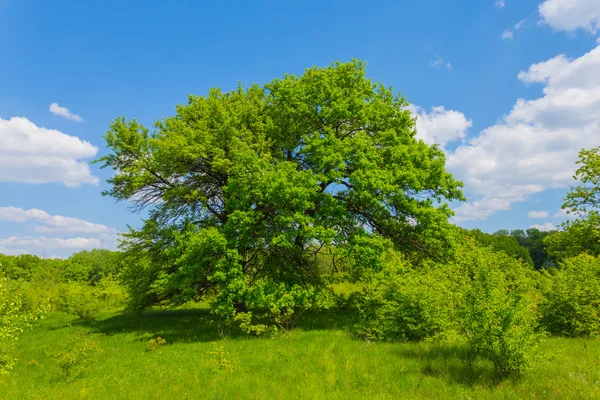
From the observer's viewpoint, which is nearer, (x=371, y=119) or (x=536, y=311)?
(x=536, y=311)

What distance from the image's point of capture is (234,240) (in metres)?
17.0

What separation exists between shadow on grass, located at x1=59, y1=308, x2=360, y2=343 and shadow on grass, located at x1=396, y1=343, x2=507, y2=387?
4.79 metres

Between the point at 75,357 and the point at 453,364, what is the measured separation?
13.0 metres

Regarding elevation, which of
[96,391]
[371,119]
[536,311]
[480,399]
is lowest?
[96,391]

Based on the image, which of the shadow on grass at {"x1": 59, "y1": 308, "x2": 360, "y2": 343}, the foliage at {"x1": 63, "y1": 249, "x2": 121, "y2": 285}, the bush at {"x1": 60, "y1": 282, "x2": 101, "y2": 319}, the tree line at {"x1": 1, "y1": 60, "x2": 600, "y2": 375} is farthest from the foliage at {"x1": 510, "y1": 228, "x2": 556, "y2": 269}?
the foliage at {"x1": 63, "y1": 249, "x2": 121, "y2": 285}

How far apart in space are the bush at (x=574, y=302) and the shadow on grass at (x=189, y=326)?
850 cm

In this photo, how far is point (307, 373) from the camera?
34.2 feet

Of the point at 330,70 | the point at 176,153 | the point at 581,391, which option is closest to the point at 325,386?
the point at 581,391

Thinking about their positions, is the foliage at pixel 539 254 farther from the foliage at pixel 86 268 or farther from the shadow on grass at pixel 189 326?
the foliage at pixel 86 268

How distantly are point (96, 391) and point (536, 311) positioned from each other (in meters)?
17.3

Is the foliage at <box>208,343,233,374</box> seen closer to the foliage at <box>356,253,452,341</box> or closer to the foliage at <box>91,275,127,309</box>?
the foliage at <box>356,253,452,341</box>

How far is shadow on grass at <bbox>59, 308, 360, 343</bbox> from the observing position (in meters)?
17.1

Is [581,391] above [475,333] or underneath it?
underneath

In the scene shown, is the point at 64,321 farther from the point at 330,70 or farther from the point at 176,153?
the point at 330,70
